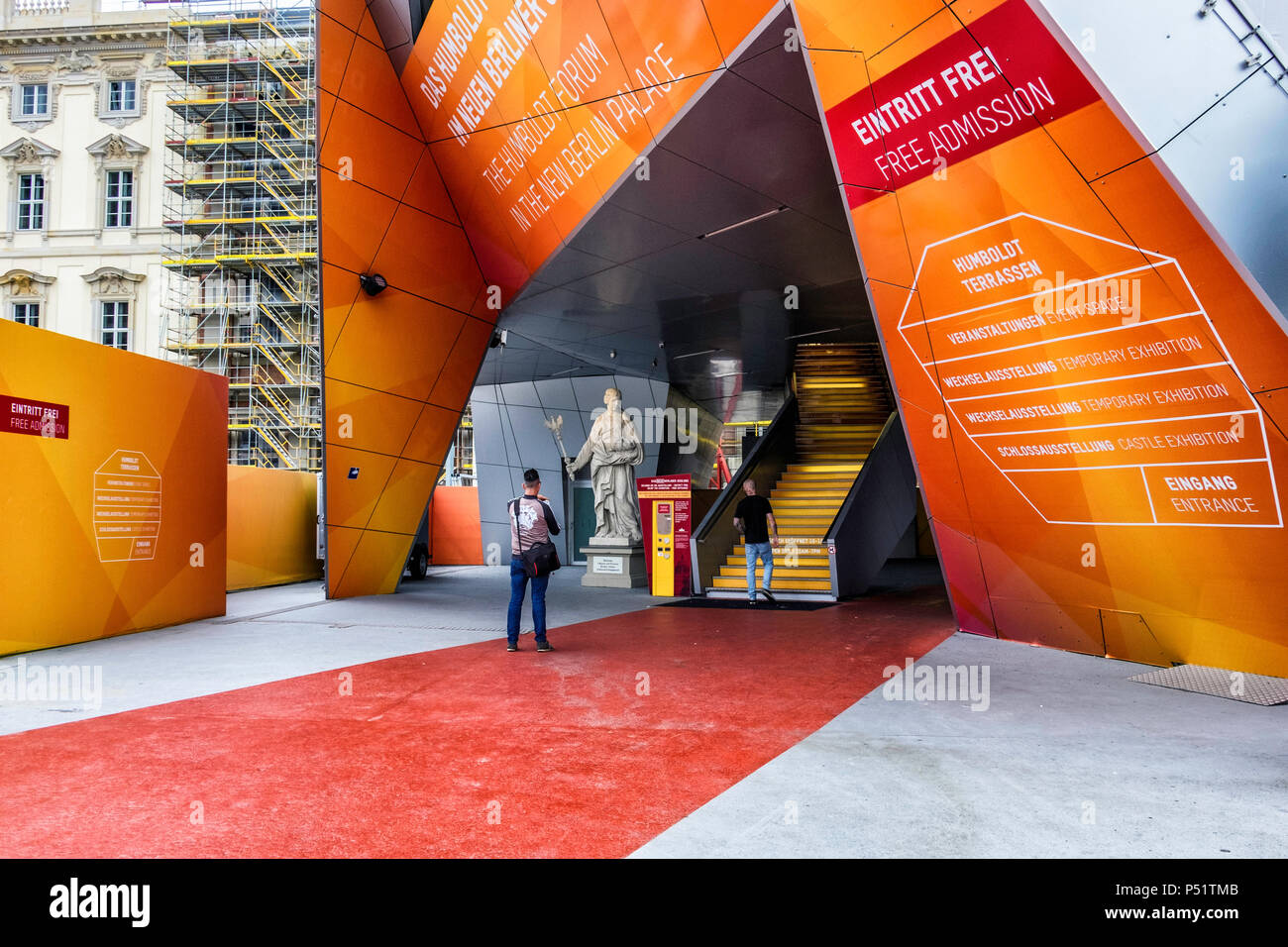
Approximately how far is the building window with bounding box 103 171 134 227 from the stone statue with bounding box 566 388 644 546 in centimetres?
2872

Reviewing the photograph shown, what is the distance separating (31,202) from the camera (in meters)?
33.4

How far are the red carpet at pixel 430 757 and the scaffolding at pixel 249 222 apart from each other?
2569 centimetres

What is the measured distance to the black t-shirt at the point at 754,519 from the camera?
455 inches

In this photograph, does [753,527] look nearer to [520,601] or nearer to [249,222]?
[520,601]

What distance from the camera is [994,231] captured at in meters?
6.35

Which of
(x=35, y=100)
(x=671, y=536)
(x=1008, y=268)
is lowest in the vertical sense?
(x=671, y=536)

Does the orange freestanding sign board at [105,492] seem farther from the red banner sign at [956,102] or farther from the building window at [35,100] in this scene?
the building window at [35,100]

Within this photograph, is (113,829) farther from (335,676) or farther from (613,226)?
(613,226)

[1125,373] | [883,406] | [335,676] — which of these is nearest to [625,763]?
[335,676]

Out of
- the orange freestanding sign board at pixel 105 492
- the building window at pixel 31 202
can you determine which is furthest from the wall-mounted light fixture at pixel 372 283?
the building window at pixel 31 202

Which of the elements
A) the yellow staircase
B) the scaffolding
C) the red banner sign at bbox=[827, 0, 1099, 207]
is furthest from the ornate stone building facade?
the red banner sign at bbox=[827, 0, 1099, 207]

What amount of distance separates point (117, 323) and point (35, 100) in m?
10.5

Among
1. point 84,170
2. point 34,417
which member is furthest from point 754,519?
point 84,170
